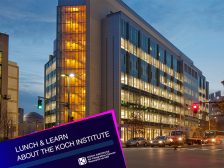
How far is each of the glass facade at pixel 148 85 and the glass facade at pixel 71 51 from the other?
10.1 meters

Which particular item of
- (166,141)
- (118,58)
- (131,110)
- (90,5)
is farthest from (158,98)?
(166,141)

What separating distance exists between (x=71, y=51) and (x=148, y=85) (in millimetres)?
27750

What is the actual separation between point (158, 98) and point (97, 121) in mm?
92428

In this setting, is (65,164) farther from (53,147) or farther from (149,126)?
(149,126)

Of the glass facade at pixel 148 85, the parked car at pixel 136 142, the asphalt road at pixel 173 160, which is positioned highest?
the glass facade at pixel 148 85

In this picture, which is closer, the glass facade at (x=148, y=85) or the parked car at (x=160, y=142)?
the parked car at (x=160, y=142)

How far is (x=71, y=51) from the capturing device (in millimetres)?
70375

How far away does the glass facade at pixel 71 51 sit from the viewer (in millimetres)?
69250

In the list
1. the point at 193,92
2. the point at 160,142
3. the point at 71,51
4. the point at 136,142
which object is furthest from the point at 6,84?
the point at 193,92

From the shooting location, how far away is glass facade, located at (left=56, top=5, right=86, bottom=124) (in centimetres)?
6925

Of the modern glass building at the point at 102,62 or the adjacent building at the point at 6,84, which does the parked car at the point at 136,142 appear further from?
the adjacent building at the point at 6,84

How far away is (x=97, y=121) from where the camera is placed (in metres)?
2.97

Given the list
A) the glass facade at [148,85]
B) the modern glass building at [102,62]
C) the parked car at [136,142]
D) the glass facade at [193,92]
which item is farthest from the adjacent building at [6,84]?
the glass facade at [193,92]

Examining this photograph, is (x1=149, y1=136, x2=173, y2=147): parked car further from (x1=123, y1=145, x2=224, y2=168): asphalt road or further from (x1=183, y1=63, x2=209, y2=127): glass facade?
(x1=183, y1=63, x2=209, y2=127): glass facade
